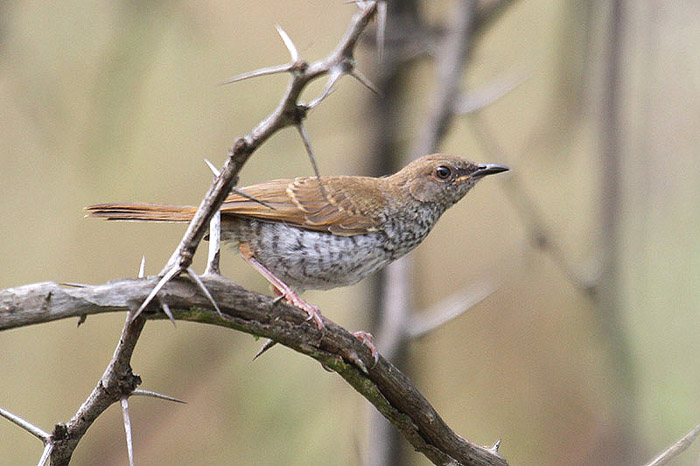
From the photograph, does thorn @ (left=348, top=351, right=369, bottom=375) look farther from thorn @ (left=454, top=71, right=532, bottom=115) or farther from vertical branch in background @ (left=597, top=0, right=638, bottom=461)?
thorn @ (left=454, top=71, right=532, bottom=115)

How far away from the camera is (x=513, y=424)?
6270mm

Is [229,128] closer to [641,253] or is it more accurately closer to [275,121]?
[641,253]

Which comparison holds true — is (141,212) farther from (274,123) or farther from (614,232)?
(614,232)

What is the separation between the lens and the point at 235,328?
87.0 inches

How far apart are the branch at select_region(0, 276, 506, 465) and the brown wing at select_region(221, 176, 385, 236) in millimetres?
1109

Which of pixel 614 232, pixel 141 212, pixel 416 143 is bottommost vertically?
pixel 141 212

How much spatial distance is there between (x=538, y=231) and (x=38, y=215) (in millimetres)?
4279

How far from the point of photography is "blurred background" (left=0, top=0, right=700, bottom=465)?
15.7ft

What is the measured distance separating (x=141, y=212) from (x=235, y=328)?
109 centimetres

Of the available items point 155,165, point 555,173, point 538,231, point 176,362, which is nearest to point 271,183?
point 538,231

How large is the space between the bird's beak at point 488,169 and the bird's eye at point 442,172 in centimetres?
13

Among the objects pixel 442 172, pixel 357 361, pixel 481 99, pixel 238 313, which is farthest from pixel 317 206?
pixel 238 313

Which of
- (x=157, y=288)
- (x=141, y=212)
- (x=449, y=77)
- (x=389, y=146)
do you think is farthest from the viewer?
(x=389, y=146)

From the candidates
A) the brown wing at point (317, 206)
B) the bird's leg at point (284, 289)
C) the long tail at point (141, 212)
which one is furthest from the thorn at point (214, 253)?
the brown wing at point (317, 206)
